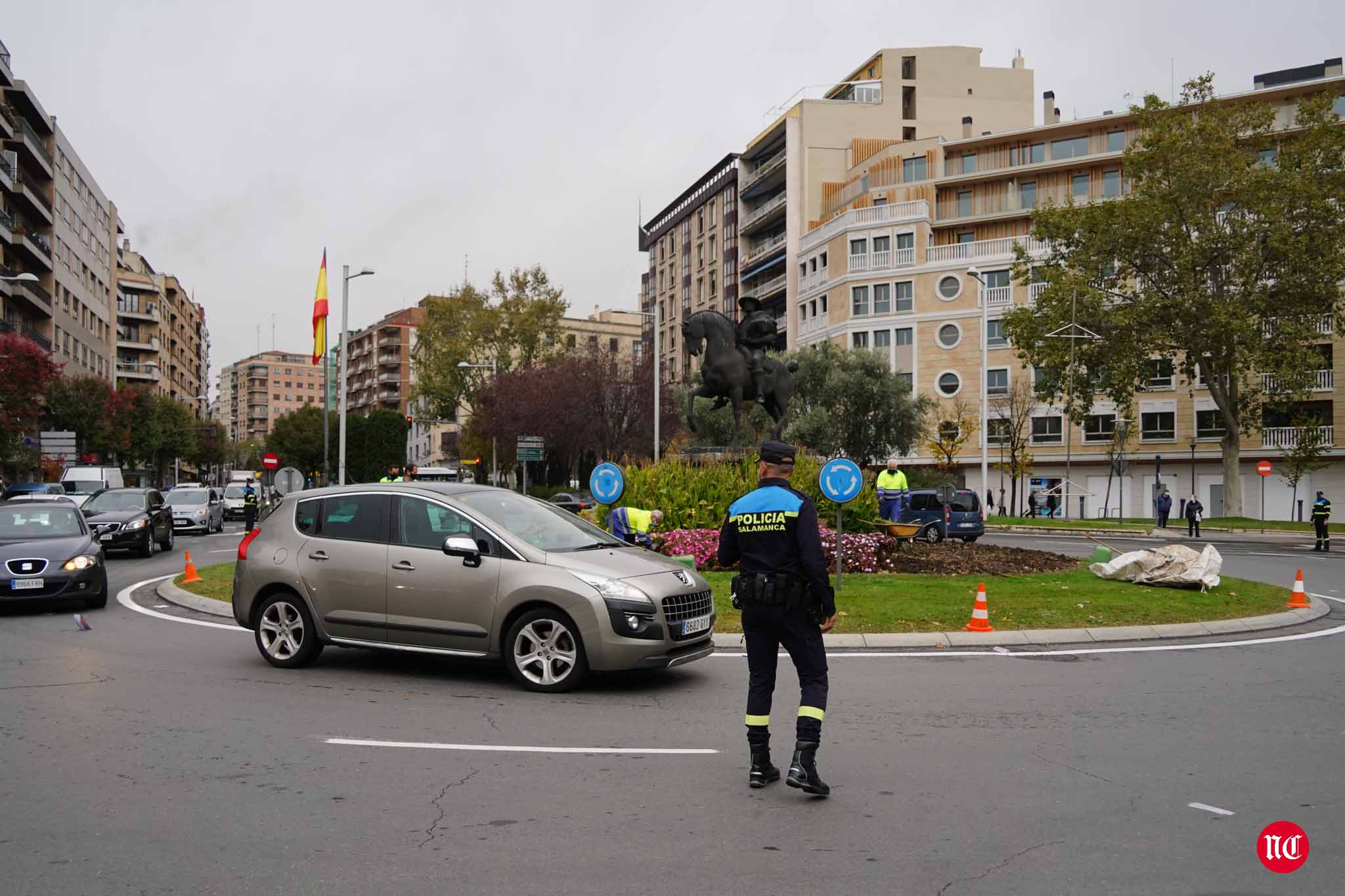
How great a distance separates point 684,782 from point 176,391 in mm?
126921

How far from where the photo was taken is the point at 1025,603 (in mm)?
13180

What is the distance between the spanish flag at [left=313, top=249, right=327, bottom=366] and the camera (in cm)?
3500

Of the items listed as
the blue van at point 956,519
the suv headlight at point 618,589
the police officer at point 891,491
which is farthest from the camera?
the blue van at point 956,519

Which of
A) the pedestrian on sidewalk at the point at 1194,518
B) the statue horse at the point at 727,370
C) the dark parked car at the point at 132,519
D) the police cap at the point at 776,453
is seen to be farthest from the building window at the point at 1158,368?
the police cap at the point at 776,453

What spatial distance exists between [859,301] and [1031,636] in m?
55.6

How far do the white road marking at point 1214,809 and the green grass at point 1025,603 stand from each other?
240 inches

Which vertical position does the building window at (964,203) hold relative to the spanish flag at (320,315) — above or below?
above

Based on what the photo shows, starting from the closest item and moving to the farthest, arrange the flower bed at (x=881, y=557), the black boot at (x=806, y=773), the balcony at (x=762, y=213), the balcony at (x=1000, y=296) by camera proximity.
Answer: the black boot at (x=806, y=773), the flower bed at (x=881, y=557), the balcony at (x=1000, y=296), the balcony at (x=762, y=213)

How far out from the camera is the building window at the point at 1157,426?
59.9 m

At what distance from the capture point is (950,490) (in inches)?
1296

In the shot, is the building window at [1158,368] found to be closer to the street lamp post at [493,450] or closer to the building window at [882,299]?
the building window at [882,299]

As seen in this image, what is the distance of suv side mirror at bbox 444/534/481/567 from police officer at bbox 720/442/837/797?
10.7 ft

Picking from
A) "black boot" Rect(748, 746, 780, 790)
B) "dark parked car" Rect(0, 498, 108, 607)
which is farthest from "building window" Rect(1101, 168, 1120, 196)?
"black boot" Rect(748, 746, 780, 790)

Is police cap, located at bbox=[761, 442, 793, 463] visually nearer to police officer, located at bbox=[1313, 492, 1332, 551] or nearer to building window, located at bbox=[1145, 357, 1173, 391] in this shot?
police officer, located at bbox=[1313, 492, 1332, 551]
